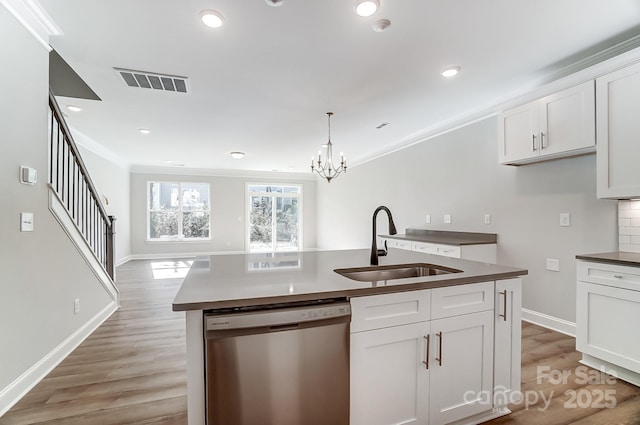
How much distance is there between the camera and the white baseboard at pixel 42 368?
181 cm

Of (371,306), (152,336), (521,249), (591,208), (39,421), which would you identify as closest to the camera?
(371,306)

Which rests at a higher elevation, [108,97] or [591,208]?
[108,97]

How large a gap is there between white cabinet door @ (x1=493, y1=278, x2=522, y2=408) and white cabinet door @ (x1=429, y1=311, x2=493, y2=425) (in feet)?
0.17

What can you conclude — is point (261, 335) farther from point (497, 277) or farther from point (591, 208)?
point (591, 208)

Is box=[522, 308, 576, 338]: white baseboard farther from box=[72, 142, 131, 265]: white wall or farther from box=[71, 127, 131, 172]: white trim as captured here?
box=[72, 142, 131, 265]: white wall

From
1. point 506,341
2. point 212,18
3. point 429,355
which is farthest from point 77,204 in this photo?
point 506,341

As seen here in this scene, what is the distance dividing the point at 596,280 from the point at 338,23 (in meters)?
2.74

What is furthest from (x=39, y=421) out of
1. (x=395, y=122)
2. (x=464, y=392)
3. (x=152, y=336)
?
(x=395, y=122)

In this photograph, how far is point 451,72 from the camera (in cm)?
282

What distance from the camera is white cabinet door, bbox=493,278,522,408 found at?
1.64 metres

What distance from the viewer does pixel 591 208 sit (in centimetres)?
269

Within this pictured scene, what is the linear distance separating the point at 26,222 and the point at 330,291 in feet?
7.35

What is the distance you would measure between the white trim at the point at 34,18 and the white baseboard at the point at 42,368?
238cm

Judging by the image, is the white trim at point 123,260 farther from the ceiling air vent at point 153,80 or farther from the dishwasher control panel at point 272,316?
the dishwasher control panel at point 272,316
